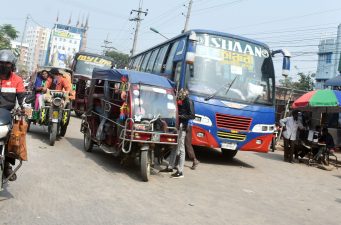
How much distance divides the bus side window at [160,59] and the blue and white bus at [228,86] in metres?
1.84

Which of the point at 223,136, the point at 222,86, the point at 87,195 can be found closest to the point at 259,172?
the point at 223,136

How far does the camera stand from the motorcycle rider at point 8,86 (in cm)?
577

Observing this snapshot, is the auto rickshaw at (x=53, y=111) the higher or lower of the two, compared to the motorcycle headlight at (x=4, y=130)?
higher

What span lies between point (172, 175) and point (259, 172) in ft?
10.6

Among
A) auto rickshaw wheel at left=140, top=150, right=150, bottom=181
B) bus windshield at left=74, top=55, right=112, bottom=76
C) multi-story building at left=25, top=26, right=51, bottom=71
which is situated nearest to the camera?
auto rickshaw wheel at left=140, top=150, right=150, bottom=181

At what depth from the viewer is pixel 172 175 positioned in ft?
30.2

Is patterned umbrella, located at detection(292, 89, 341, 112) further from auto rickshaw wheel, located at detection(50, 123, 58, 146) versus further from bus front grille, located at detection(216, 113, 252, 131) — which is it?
auto rickshaw wheel, located at detection(50, 123, 58, 146)

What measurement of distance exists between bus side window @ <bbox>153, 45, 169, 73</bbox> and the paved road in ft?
14.2

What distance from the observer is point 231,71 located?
39.1ft

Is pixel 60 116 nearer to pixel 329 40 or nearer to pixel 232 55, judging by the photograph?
pixel 232 55

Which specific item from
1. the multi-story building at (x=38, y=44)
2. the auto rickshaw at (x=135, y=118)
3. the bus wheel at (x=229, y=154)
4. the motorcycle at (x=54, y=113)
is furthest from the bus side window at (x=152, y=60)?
the multi-story building at (x=38, y=44)

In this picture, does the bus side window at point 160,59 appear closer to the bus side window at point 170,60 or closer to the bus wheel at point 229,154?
the bus side window at point 170,60

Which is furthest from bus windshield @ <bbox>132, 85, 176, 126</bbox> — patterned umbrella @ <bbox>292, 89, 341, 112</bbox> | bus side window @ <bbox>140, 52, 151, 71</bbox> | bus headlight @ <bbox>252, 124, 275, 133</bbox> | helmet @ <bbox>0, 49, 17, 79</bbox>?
bus side window @ <bbox>140, 52, 151, 71</bbox>

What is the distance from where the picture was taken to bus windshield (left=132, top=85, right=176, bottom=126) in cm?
906
